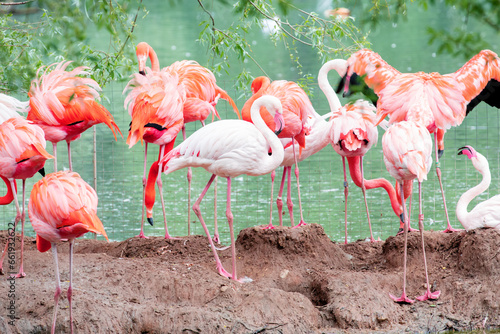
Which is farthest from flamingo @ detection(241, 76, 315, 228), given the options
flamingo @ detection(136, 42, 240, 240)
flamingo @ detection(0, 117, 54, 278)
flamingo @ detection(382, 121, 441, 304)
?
flamingo @ detection(0, 117, 54, 278)

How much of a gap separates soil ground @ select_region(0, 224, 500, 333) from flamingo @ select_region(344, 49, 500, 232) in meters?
0.95

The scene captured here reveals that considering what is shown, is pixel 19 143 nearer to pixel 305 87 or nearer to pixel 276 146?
pixel 276 146

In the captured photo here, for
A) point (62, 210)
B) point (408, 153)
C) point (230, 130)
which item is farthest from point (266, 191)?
point (62, 210)

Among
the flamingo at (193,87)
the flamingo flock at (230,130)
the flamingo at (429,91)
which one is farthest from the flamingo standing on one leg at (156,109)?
A: the flamingo at (429,91)

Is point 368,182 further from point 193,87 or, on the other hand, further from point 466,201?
point 193,87

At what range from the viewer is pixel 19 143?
165 inches

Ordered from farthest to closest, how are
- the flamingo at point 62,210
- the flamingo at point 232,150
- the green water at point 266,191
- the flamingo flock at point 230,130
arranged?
1. the green water at point 266,191
2. the flamingo at point 232,150
3. the flamingo flock at point 230,130
4. the flamingo at point 62,210

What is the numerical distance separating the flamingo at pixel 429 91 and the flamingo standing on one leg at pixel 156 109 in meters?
1.78

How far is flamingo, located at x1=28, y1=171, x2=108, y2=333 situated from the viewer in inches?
135

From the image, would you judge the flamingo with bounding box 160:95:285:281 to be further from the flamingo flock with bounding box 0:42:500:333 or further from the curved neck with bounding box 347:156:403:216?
Answer: the curved neck with bounding box 347:156:403:216

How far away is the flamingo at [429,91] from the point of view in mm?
4965

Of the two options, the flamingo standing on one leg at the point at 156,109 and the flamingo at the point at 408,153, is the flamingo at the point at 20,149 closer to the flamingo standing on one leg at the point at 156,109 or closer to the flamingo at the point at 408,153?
the flamingo standing on one leg at the point at 156,109

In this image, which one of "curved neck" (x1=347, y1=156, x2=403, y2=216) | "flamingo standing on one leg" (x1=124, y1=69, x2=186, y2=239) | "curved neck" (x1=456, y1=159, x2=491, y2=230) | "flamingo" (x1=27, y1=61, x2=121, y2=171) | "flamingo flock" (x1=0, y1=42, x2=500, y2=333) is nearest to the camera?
"flamingo flock" (x1=0, y1=42, x2=500, y2=333)

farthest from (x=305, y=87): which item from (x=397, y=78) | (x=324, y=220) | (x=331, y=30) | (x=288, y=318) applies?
(x=288, y=318)
